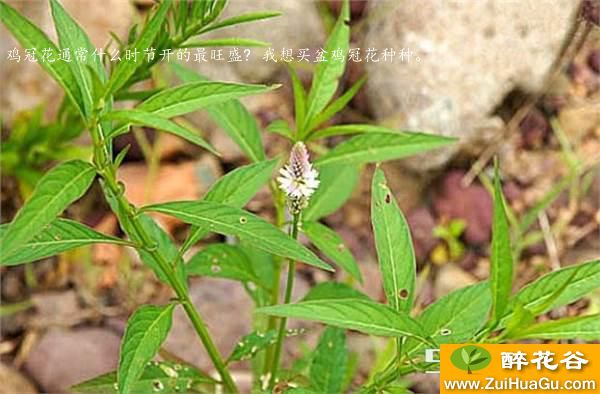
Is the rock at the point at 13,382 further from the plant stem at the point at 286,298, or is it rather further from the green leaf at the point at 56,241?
the green leaf at the point at 56,241

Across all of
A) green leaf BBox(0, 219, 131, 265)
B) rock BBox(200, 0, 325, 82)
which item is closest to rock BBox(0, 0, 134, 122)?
rock BBox(200, 0, 325, 82)

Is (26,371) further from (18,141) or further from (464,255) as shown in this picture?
(464,255)

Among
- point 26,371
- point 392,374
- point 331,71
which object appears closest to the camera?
point 392,374

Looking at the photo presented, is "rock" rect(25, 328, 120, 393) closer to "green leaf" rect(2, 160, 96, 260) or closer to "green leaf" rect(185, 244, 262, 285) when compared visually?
"green leaf" rect(185, 244, 262, 285)

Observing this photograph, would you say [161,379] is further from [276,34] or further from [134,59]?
[276,34]

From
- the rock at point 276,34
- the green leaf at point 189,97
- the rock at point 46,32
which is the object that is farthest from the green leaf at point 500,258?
the rock at point 46,32

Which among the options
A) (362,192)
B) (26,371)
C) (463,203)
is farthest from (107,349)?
(463,203)
